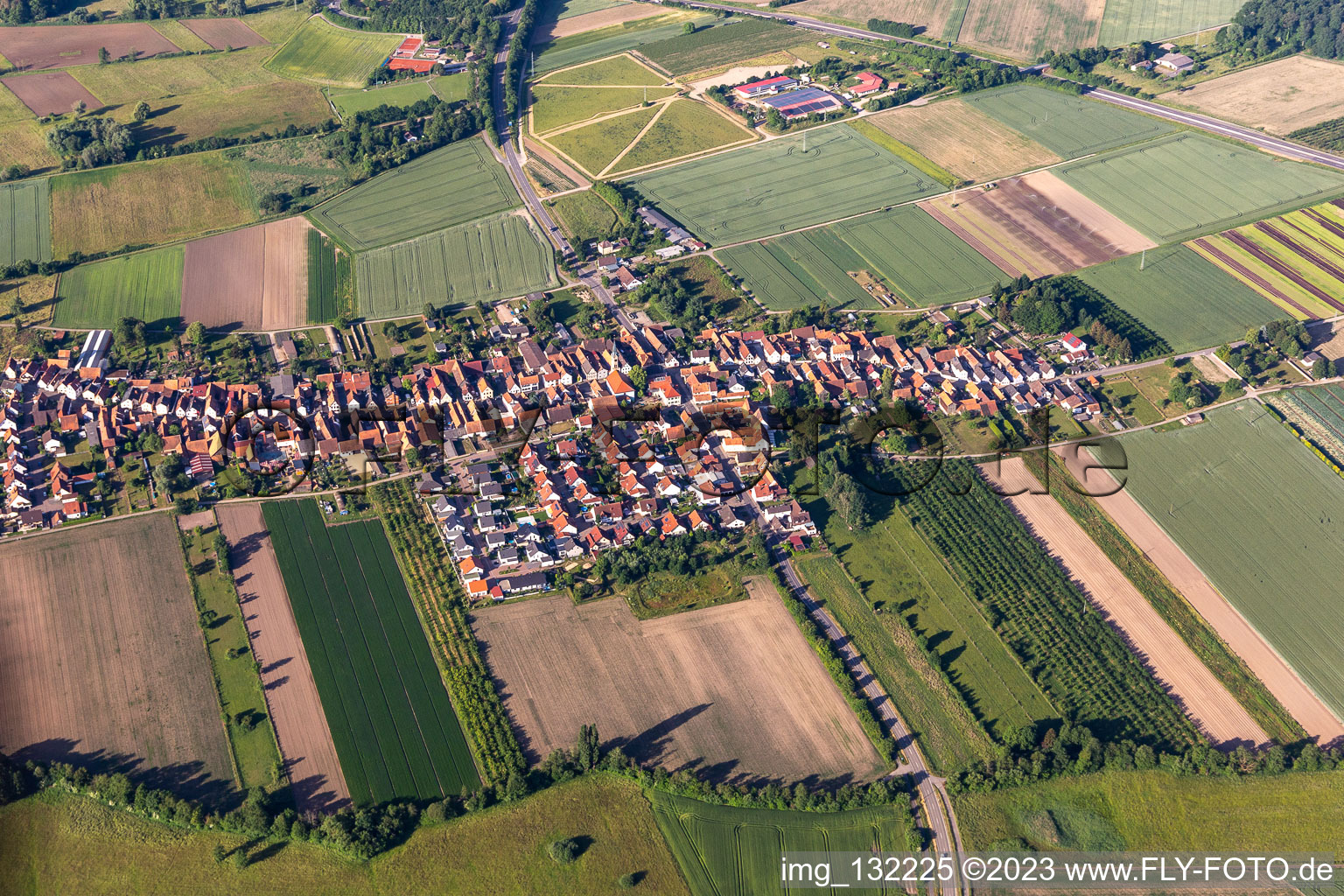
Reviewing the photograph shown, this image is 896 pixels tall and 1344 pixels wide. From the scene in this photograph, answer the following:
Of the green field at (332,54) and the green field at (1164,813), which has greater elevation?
the green field at (332,54)

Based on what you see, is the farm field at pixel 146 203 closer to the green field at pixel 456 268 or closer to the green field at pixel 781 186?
the green field at pixel 456 268

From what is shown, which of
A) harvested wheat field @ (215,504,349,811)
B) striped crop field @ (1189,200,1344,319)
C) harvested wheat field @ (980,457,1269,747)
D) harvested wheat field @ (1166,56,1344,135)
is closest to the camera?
harvested wheat field @ (215,504,349,811)

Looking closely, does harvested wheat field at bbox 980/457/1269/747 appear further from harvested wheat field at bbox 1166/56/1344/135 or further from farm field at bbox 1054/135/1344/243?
harvested wheat field at bbox 1166/56/1344/135

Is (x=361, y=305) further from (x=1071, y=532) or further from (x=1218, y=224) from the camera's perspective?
(x=1218, y=224)

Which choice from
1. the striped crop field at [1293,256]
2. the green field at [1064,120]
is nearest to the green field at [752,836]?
the striped crop field at [1293,256]

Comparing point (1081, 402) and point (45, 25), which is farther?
point (45, 25)

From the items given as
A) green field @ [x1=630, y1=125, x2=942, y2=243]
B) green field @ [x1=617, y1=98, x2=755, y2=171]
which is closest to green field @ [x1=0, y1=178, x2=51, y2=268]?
green field @ [x1=617, y1=98, x2=755, y2=171]

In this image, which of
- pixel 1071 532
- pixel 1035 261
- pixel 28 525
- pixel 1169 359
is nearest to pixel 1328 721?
pixel 1071 532
